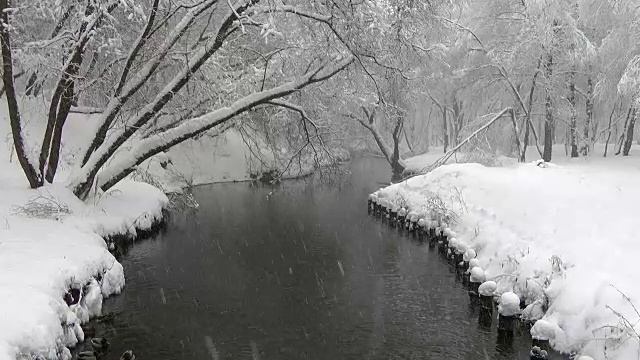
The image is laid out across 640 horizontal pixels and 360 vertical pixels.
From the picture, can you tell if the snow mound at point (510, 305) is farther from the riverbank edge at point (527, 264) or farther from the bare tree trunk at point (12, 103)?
the bare tree trunk at point (12, 103)

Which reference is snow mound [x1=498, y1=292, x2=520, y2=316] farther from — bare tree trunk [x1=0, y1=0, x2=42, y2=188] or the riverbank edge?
bare tree trunk [x1=0, y1=0, x2=42, y2=188]

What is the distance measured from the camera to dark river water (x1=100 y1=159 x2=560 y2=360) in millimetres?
9484

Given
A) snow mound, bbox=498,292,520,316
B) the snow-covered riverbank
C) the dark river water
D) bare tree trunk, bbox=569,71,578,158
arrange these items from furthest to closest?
bare tree trunk, bbox=569,71,578,158
snow mound, bbox=498,292,520,316
the dark river water
the snow-covered riverbank

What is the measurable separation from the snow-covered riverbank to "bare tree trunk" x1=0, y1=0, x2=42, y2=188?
1.68ft

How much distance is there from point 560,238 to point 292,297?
6.56 m

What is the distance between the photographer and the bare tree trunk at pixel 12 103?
12873mm

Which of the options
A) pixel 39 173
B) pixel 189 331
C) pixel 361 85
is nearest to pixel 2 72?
pixel 39 173

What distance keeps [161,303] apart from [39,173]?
19.7 feet

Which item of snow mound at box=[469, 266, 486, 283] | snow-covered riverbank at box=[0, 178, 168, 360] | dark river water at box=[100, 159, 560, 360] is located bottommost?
dark river water at box=[100, 159, 560, 360]

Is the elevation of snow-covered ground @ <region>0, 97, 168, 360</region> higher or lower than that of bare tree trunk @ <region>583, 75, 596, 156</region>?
lower

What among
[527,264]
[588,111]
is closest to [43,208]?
[527,264]

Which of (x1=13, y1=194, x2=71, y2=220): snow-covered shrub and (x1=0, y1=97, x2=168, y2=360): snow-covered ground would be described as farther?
(x1=13, y1=194, x2=71, y2=220): snow-covered shrub

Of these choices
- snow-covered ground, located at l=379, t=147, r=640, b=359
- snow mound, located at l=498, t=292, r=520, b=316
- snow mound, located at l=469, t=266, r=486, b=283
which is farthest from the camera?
snow mound, located at l=469, t=266, r=486, b=283

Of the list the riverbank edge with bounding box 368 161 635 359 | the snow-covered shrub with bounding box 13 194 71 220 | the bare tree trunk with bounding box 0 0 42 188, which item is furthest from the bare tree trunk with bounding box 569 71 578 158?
the bare tree trunk with bounding box 0 0 42 188
